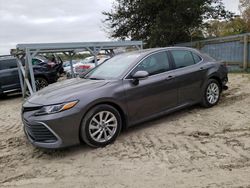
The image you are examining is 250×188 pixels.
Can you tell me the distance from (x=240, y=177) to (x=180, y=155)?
2.91ft

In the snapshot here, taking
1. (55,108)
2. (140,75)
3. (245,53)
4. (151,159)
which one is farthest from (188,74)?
(245,53)

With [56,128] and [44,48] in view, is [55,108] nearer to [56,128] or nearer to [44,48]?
[56,128]

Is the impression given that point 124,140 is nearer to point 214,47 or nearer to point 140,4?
point 214,47

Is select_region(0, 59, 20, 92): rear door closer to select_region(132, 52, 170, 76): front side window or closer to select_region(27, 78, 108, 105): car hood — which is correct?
select_region(27, 78, 108, 105): car hood

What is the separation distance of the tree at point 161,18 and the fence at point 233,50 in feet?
8.53

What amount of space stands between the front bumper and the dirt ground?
26cm

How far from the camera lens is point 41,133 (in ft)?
13.4

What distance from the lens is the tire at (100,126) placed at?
4195 millimetres

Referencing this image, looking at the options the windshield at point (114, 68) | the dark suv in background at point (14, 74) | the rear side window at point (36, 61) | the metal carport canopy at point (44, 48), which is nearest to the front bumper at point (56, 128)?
the windshield at point (114, 68)

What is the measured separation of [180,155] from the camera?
3.87 metres

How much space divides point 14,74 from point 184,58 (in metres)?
7.43

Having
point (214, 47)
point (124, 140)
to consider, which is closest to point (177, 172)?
point (124, 140)

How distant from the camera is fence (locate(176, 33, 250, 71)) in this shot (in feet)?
40.7

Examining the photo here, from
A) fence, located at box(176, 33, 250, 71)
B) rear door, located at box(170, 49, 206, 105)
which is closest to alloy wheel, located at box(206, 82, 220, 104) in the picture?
rear door, located at box(170, 49, 206, 105)
